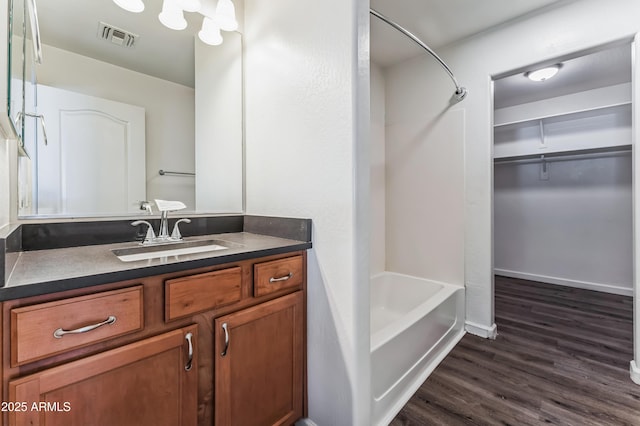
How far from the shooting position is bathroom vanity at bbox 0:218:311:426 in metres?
0.67

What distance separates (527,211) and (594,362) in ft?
8.04

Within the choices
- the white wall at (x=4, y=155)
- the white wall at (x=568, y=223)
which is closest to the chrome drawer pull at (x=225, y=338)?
the white wall at (x=4, y=155)

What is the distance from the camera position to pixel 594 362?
186 centimetres

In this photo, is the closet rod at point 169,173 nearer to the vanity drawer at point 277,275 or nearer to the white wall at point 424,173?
the vanity drawer at point 277,275

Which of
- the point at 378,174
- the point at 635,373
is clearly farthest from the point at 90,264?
the point at 635,373

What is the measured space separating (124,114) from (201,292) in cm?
107

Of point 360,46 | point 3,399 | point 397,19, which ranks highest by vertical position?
point 397,19

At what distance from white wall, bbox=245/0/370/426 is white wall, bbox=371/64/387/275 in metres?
1.39

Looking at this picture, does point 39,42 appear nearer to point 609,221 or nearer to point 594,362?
point 594,362

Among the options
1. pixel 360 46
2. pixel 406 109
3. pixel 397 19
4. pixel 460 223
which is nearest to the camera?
pixel 360 46

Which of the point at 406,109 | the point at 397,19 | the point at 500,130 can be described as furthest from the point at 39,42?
the point at 500,130

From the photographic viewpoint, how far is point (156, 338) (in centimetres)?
86

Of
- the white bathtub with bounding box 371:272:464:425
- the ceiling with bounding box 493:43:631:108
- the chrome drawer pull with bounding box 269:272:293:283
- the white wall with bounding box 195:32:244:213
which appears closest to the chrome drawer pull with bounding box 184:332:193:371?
the chrome drawer pull with bounding box 269:272:293:283

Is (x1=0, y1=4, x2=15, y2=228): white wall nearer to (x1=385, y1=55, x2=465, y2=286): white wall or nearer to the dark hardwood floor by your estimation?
the dark hardwood floor
